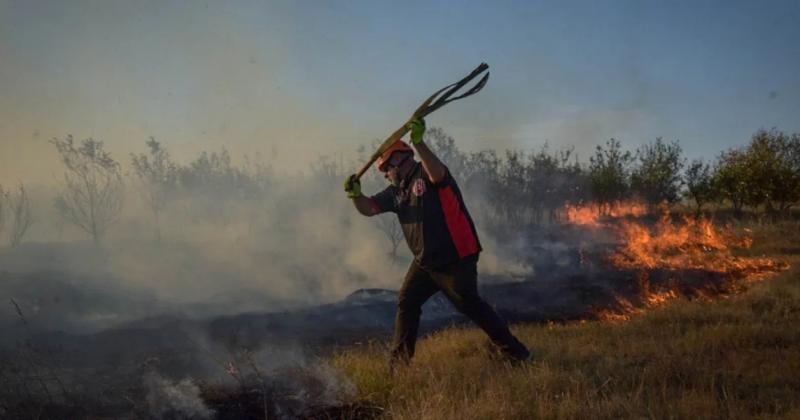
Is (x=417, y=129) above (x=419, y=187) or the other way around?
above

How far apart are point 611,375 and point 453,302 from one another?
1286 mm

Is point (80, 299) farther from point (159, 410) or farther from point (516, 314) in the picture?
point (159, 410)

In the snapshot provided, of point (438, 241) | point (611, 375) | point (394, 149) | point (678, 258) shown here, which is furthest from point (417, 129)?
point (678, 258)

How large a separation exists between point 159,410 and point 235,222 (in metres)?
23.6

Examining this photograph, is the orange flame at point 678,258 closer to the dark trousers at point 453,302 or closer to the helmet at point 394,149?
the dark trousers at point 453,302

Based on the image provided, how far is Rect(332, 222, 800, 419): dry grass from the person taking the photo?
11.0 ft

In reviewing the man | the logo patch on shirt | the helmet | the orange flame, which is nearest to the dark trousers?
the man

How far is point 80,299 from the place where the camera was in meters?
13.7

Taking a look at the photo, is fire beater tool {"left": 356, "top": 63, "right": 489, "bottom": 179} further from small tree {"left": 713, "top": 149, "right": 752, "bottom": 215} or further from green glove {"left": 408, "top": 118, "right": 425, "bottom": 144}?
small tree {"left": 713, "top": 149, "right": 752, "bottom": 215}

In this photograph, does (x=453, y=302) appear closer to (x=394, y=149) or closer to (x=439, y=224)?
(x=439, y=224)

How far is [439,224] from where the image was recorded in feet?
14.5

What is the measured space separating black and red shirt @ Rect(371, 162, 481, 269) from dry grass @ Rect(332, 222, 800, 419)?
877mm

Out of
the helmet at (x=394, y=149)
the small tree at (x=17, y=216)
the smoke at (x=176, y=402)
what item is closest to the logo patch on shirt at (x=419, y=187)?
the helmet at (x=394, y=149)

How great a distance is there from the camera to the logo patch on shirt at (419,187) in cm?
444
